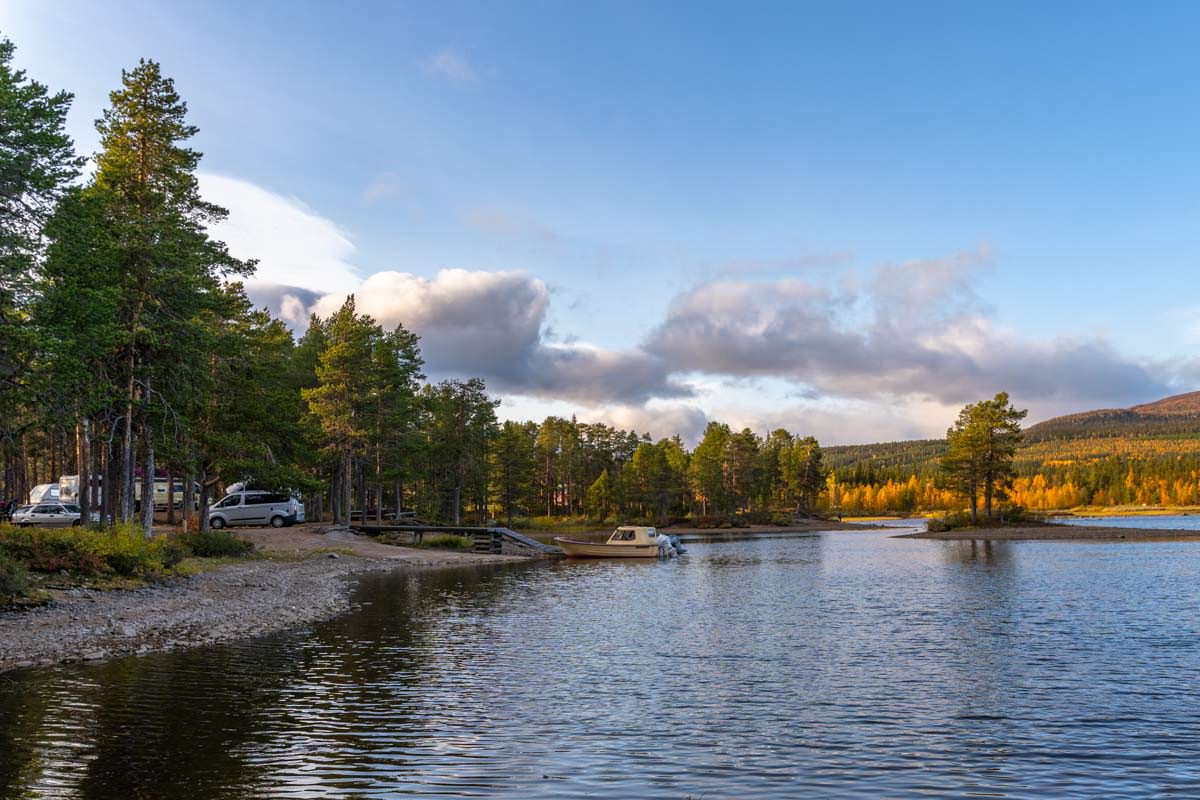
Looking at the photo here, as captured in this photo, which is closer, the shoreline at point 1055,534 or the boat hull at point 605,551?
the boat hull at point 605,551

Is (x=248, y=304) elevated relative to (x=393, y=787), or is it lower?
elevated

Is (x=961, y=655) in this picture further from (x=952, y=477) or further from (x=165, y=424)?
(x=952, y=477)

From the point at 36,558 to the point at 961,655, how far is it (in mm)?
28521

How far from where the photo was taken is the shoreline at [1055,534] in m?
85.1

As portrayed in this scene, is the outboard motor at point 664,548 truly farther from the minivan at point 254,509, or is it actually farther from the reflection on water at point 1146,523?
the reflection on water at point 1146,523

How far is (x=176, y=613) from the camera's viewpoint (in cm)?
2444

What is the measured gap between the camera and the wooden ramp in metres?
64.3

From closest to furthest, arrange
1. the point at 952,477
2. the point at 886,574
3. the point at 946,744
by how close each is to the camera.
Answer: the point at 946,744 → the point at 886,574 → the point at 952,477

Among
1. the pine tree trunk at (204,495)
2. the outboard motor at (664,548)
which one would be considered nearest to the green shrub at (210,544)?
the pine tree trunk at (204,495)

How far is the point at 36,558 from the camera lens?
2608cm

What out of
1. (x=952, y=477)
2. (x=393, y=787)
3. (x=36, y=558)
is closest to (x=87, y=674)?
(x=393, y=787)

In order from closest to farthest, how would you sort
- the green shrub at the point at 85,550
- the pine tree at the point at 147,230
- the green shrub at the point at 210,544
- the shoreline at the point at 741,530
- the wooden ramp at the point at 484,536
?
the green shrub at the point at 85,550 < the pine tree at the point at 147,230 < the green shrub at the point at 210,544 < the wooden ramp at the point at 484,536 < the shoreline at the point at 741,530

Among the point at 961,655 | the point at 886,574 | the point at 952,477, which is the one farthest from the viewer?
the point at 952,477

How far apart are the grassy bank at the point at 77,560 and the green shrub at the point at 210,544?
8.73 metres
